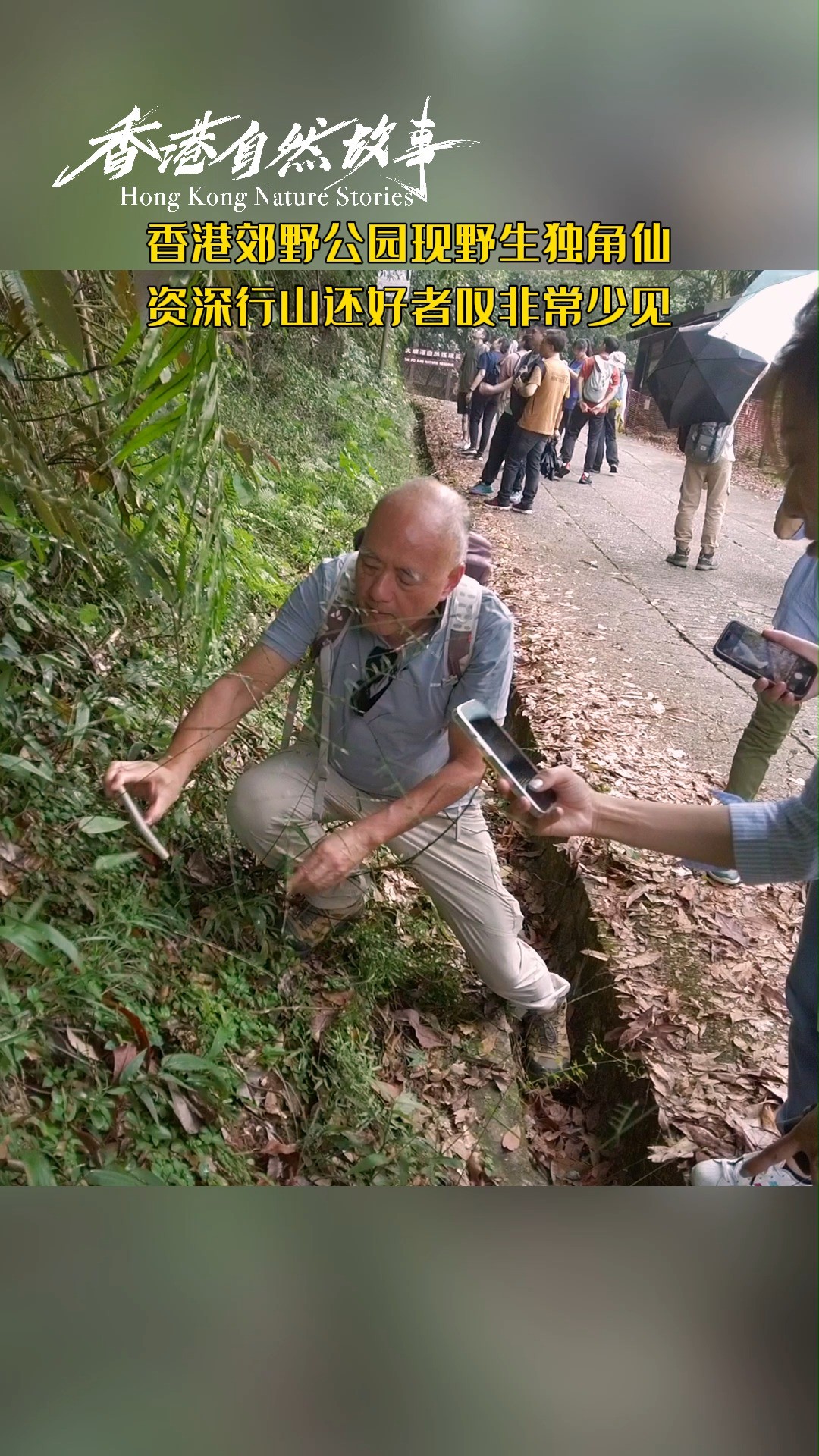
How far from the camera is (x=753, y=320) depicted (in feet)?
4.05

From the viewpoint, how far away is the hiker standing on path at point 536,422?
143 cm

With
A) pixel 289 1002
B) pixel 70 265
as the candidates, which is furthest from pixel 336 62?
pixel 289 1002

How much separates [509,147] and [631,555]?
0.95 meters

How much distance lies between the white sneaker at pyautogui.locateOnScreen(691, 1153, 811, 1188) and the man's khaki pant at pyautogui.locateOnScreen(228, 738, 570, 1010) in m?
0.58

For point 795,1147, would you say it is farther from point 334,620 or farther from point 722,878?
point 334,620

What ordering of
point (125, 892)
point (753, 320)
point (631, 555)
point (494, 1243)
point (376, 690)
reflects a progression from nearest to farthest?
point (494, 1243) < point (753, 320) < point (125, 892) < point (376, 690) < point (631, 555)

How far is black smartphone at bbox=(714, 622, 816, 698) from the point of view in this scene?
1405 millimetres

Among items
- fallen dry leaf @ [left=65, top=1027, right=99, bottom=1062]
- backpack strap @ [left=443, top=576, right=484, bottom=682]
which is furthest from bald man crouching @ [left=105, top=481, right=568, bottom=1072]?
fallen dry leaf @ [left=65, top=1027, right=99, bottom=1062]

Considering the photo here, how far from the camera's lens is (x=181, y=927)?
165 cm

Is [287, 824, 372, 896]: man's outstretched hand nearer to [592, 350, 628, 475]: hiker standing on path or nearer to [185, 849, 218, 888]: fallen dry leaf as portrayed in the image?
[185, 849, 218, 888]: fallen dry leaf

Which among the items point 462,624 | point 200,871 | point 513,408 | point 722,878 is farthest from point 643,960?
point 513,408

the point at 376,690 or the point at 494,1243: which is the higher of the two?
the point at 376,690

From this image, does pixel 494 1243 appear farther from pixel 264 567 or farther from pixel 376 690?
pixel 264 567
